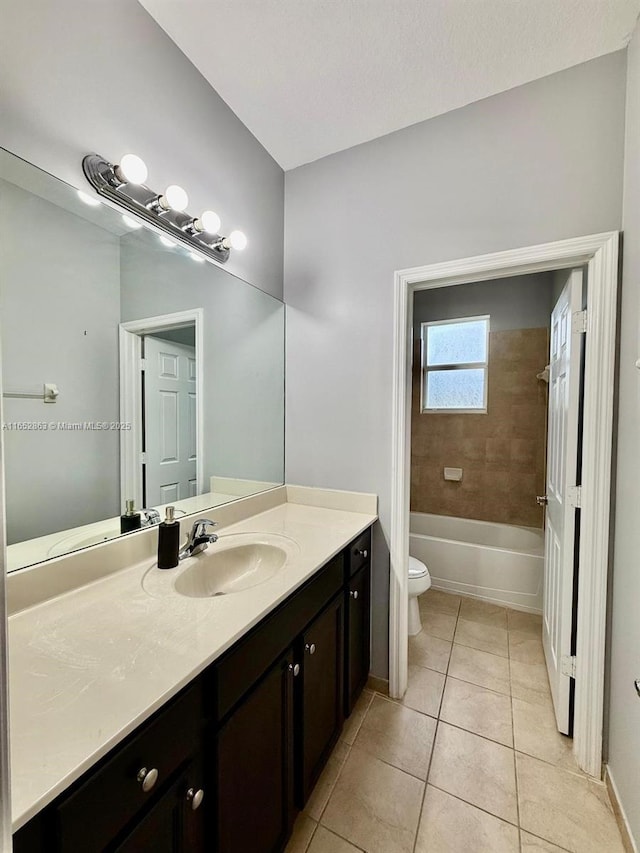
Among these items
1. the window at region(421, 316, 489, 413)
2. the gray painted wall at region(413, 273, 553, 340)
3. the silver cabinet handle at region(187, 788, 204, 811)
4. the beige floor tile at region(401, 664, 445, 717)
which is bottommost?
the beige floor tile at region(401, 664, 445, 717)

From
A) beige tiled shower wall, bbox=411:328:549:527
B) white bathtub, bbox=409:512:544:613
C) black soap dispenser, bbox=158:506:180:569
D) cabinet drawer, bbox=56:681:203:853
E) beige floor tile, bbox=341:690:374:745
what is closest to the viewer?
cabinet drawer, bbox=56:681:203:853

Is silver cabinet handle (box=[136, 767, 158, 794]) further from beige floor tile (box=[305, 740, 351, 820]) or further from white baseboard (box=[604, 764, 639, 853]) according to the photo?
white baseboard (box=[604, 764, 639, 853])

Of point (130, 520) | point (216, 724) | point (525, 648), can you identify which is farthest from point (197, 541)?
point (525, 648)

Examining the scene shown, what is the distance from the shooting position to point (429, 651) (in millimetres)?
2094

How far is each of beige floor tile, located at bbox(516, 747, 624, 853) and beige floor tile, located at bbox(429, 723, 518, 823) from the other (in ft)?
0.14

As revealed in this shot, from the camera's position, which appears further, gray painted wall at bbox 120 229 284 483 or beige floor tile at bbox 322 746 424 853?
gray painted wall at bbox 120 229 284 483

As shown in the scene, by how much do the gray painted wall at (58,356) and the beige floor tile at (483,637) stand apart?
2.11 m

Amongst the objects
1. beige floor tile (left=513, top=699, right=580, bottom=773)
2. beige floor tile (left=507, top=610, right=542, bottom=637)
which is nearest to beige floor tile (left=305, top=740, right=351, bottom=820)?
beige floor tile (left=513, top=699, right=580, bottom=773)

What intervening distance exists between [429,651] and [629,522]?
137 centimetres

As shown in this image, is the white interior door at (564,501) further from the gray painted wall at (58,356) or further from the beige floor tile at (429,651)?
the gray painted wall at (58,356)

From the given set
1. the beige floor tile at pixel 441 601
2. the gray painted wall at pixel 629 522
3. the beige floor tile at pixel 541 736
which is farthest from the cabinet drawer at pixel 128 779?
the beige floor tile at pixel 441 601

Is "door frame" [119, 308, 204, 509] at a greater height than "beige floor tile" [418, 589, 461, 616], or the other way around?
"door frame" [119, 308, 204, 509]

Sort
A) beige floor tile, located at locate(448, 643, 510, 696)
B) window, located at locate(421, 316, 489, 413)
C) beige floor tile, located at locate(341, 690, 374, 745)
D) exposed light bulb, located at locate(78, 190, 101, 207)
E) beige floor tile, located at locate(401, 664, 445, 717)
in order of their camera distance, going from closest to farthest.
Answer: exposed light bulb, located at locate(78, 190, 101, 207) → beige floor tile, located at locate(341, 690, 374, 745) → beige floor tile, located at locate(401, 664, 445, 717) → beige floor tile, located at locate(448, 643, 510, 696) → window, located at locate(421, 316, 489, 413)

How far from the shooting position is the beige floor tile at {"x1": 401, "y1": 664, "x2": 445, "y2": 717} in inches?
66.9
